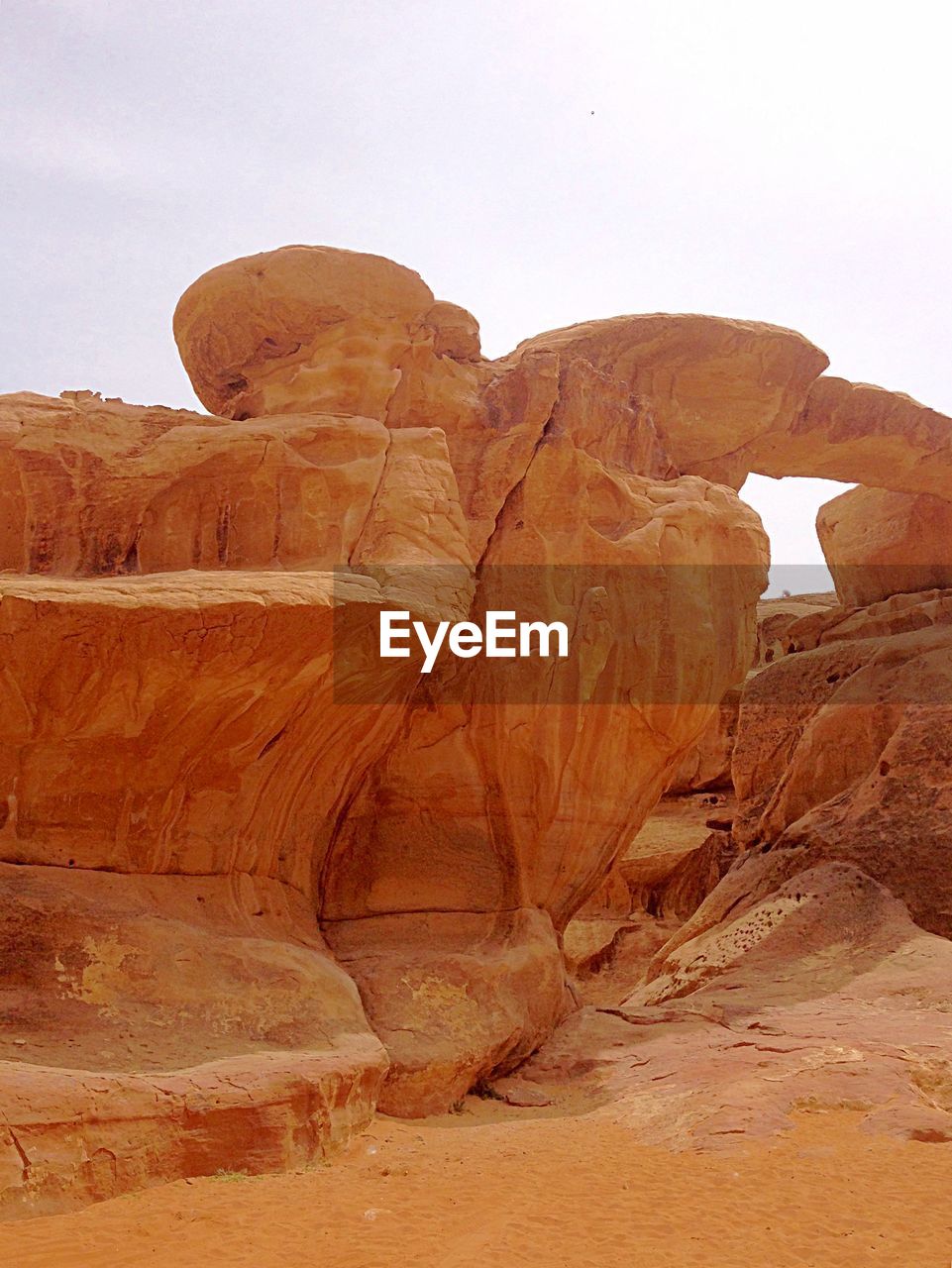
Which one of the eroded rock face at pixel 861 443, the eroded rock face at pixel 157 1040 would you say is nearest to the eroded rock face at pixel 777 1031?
the eroded rock face at pixel 157 1040

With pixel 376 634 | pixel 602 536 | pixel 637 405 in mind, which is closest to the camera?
pixel 376 634

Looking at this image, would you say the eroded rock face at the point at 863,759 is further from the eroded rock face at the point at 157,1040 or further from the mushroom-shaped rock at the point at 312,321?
the mushroom-shaped rock at the point at 312,321

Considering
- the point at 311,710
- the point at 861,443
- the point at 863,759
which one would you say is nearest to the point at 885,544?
the point at 861,443

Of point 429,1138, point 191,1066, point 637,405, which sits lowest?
point 429,1138

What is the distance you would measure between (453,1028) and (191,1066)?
2.47 meters

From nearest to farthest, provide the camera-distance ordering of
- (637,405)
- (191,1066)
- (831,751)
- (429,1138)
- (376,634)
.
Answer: (191,1066), (429,1138), (376,634), (637,405), (831,751)

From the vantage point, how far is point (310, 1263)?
542 cm

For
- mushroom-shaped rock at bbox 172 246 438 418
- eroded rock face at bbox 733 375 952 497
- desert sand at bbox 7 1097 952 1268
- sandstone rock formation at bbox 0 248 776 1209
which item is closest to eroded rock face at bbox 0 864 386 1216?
sandstone rock formation at bbox 0 248 776 1209

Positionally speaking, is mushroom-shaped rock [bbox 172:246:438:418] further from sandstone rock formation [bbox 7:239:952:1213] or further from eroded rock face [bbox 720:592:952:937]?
eroded rock face [bbox 720:592:952:937]

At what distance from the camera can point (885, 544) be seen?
58.0ft

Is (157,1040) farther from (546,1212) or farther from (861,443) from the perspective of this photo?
(861,443)

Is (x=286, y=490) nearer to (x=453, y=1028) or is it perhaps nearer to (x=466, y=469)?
(x=466, y=469)

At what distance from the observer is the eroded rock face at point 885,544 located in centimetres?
1712

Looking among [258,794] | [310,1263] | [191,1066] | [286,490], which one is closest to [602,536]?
[286,490]
